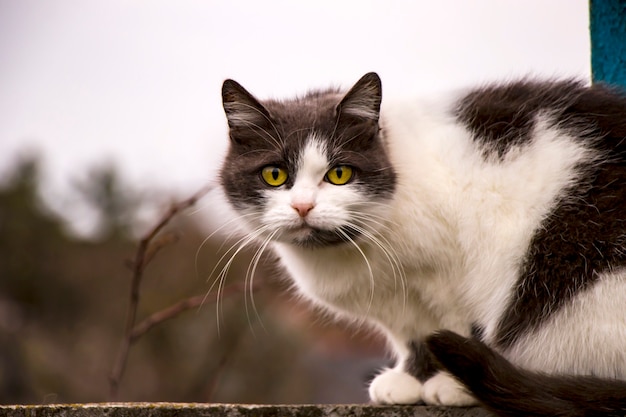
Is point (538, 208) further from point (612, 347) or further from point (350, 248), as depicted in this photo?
point (350, 248)

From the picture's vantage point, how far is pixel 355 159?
2.02 metres

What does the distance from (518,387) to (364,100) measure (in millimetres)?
876

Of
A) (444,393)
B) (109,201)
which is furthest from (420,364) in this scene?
(109,201)

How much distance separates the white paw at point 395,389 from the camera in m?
2.05

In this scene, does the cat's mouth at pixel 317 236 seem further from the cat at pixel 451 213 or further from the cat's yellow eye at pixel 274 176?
the cat's yellow eye at pixel 274 176

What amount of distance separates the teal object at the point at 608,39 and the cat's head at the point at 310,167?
88 cm

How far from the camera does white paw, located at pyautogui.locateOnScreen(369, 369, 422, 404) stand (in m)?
2.05

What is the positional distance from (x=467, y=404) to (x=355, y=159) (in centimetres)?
69

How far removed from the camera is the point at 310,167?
6.42ft

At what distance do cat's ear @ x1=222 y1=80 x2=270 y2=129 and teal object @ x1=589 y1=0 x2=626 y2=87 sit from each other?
3.80 ft

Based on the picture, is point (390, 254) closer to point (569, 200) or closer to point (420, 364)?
point (420, 364)

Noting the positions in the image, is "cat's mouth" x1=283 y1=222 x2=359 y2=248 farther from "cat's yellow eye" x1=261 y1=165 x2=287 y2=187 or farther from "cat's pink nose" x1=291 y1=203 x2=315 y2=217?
"cat's yellow eye" x1=261 y1=165 x2=287 y2=187

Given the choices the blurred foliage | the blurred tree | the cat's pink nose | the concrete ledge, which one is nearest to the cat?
the cat's pink nose

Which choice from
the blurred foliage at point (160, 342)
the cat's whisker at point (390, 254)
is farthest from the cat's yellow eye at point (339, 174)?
the blurred foliage at point (160, 342)
